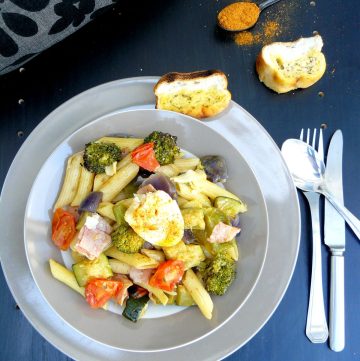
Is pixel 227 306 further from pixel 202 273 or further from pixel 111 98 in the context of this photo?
pixel 111 98

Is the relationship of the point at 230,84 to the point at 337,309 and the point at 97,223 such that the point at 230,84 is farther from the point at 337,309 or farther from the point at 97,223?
the point at 337,309

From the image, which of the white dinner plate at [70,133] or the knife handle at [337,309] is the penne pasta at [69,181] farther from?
the knife handle at [337,309]

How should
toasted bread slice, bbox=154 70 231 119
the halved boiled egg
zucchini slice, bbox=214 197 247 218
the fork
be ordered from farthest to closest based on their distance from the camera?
the fork, toasted bread slice, bbox=154 70 231 119, zucchini slice, bbox=214 197 247 218, the halved boiled egg

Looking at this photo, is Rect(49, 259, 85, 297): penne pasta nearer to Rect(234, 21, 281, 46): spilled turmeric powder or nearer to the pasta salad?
the pasta salad

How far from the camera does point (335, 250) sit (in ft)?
6.77

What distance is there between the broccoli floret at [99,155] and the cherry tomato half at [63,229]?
0.64 ft

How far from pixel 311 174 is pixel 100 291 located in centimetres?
99

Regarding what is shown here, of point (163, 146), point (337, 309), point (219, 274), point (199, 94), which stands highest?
point (199, 94)

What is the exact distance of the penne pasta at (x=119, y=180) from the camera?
1.80 m

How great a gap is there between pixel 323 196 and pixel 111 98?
0.98 m

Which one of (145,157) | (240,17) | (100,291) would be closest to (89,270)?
(100,291)

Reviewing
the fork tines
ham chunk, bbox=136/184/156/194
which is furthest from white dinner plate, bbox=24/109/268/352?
the fork tines

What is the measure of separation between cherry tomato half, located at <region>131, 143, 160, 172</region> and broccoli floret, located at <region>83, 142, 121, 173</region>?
0.07 m

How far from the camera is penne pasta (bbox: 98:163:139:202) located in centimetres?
180
